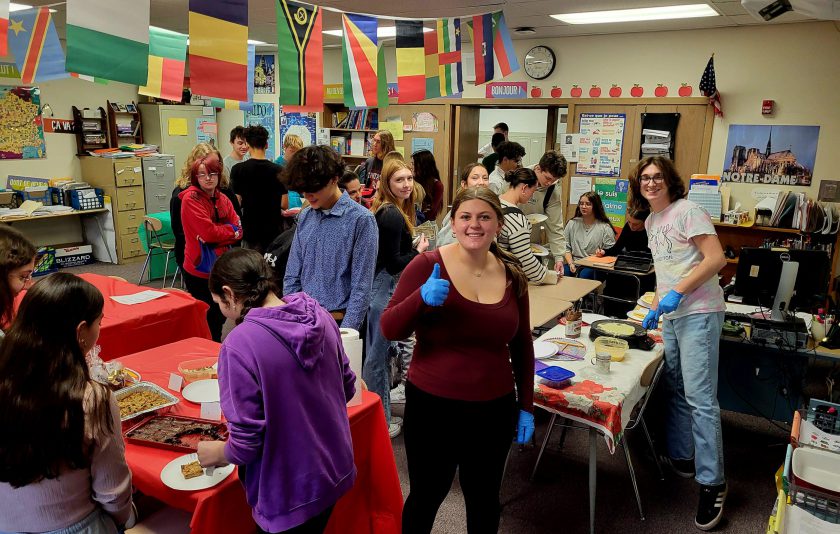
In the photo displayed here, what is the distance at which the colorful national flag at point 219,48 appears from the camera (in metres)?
2.23

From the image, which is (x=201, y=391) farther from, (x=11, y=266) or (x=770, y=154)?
(x=770, y=154)

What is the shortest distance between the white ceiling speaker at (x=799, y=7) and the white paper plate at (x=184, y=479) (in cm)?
317

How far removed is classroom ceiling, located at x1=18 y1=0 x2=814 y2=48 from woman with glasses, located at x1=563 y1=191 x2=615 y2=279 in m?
1.60

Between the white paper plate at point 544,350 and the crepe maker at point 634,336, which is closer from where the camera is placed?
the white paper plate at point 544,350

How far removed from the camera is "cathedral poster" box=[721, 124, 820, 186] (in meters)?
5.45

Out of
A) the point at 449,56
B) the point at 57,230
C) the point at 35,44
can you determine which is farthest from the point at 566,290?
the point at 57,230

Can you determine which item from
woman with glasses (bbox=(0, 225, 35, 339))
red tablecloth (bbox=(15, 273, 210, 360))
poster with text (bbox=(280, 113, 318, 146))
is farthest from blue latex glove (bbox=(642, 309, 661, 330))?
poster with text (bbox=(280, 113, 318, 146))

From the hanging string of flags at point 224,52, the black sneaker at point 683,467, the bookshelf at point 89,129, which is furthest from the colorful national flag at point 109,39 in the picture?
the bookshelf at point 89,129

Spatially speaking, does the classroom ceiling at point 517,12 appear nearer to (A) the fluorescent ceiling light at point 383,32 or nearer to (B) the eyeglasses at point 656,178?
(A) the fluorescent ceiling light at point 383,32

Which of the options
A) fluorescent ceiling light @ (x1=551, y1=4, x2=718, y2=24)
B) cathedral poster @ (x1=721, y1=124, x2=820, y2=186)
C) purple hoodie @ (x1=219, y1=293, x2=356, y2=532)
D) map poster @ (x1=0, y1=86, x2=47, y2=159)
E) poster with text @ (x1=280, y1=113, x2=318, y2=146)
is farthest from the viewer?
poster with text @ (x1=280, y1=113, x2=318, y2=146)

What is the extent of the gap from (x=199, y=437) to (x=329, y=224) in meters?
1.01

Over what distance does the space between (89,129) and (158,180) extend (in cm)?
103

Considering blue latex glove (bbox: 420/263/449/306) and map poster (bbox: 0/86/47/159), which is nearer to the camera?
blue latex glove (bbox: 420/263/449/306)

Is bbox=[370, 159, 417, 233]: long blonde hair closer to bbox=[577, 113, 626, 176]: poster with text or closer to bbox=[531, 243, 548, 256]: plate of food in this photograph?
bbox=[531, 243, 548, 256]: plate of food
